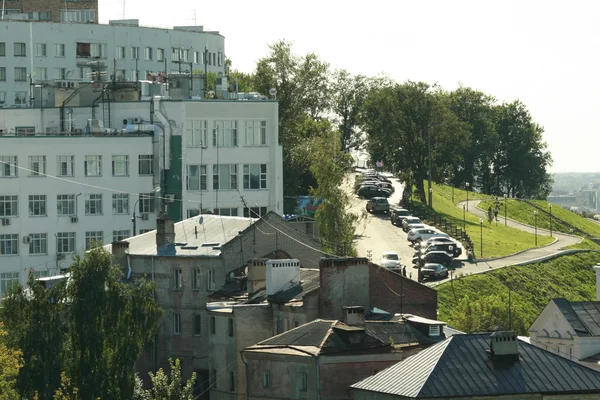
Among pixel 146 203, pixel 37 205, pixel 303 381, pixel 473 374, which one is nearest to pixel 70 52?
pixel 146 203

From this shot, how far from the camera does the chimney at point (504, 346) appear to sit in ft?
199

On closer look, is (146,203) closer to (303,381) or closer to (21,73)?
(303,381)

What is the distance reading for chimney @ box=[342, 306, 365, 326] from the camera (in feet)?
223

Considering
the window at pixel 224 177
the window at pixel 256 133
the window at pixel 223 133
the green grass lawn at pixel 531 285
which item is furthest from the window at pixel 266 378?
the window at pixel 256 133

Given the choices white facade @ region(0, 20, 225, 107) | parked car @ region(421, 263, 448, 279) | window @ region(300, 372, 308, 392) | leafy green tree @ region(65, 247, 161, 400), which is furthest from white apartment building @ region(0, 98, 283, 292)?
window @ region(300, 372, 308, 392)

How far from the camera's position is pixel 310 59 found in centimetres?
14412

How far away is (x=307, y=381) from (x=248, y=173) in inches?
1917

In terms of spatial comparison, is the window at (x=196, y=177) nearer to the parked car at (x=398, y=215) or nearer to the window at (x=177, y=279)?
the parked car at (x=398, y=215)

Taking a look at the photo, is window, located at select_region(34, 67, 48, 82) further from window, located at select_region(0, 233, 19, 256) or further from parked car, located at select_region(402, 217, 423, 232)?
window, located at select_region(0, 233, 19, 256)

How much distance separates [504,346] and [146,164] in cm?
5236

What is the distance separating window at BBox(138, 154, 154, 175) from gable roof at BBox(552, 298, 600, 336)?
135 ft

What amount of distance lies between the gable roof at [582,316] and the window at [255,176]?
40.8 metres

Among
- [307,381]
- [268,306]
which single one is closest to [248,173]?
[268,306]

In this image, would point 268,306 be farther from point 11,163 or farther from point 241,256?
point 11,163
